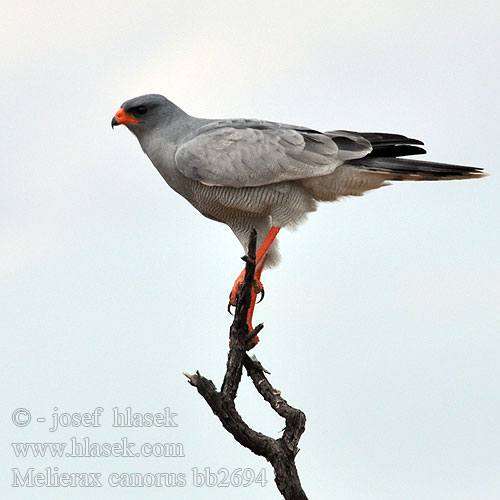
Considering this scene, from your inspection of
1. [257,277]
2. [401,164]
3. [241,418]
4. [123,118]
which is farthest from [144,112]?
[241,418]

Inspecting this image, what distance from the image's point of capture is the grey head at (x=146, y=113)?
11047mm

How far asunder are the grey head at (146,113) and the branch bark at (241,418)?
8.26 ft

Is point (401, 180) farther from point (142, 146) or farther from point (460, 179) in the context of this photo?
point (142, 146)

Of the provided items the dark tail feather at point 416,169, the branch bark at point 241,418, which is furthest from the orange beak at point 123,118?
the branch bark at point 241,418

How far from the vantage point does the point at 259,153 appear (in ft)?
34.1

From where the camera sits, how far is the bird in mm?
10344

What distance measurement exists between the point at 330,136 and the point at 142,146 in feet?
7.24

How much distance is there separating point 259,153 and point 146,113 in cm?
157

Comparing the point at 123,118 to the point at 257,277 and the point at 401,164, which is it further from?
the point at 401,164

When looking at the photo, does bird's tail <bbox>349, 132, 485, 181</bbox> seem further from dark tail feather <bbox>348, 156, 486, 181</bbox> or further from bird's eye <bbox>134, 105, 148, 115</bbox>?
bird's eye <bbox>134, 105, 148, 115</bbox>

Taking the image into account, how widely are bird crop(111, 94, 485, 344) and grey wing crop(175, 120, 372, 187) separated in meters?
0.01

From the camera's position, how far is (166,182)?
11000 millimetres

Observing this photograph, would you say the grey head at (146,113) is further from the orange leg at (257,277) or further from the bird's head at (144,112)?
the orange leg at (257,277)

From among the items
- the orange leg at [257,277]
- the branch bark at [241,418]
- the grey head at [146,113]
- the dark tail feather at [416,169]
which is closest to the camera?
the branch bark at [241,418]
